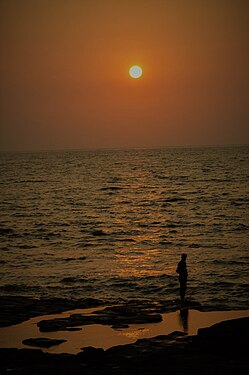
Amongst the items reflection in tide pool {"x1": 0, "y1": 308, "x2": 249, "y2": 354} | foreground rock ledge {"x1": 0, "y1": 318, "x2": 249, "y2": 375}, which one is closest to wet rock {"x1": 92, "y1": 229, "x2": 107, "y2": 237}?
reflection in tide pool {"x1": 0, "y1": 308, "x2": 249, "y2": 354}

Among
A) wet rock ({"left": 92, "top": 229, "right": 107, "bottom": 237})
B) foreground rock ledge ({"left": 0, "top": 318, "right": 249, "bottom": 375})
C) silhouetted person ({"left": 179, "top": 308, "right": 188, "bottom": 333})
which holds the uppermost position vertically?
wet rock ({"left": 92, "top": 229, "right": 107, "bottom": 237})

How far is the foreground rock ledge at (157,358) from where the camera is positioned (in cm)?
1439

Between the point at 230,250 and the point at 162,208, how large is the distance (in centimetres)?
2948

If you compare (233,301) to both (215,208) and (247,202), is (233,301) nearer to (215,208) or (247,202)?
(215,208)

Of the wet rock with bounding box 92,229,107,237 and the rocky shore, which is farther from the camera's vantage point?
the wet rock with bounding box 92,229,107,237

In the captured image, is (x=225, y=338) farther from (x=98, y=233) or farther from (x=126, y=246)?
(x=98, y=233)

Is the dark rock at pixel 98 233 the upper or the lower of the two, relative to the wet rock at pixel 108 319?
upper

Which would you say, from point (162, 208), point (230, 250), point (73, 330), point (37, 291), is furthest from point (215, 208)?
point (73, 330)

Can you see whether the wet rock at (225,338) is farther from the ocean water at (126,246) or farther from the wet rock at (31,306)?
the wet rock at (31,306)

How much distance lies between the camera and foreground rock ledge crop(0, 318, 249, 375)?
47.2 ft

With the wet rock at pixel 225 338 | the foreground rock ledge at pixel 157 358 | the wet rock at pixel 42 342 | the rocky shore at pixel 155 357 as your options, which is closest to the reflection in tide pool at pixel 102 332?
the wet rock at pixel 42 342

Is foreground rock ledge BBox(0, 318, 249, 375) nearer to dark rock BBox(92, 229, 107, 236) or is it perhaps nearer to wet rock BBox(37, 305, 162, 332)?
wet rock BBox(37, 305, 162, 332)

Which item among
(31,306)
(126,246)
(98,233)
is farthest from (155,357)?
(98,233)

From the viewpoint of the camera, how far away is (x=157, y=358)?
15.3 meters
